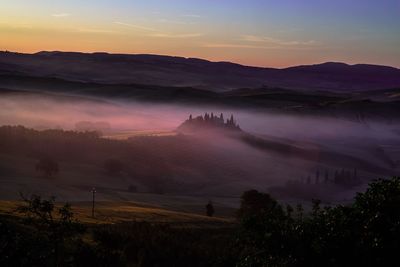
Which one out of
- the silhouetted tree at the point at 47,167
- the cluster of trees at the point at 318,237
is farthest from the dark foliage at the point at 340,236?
the silhouetted tree at the point at 47,167

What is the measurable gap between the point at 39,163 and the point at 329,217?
154896mm

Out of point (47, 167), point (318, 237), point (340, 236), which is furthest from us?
point (47, 167)

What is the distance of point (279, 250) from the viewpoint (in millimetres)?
33938

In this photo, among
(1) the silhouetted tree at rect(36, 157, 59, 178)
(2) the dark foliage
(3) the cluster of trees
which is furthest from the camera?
(1) the silhouetted tree at rect(36, 157, 59, 178)

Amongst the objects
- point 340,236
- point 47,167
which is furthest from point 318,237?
point 47,167

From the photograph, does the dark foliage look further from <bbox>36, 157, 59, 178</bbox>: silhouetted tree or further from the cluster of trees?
<bbox>36, 157, 59, 178</bbox>: silhouetted tree

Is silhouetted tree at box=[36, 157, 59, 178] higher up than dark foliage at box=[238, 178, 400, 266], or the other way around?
dark foliage at box=[238, 178, 400, 266]

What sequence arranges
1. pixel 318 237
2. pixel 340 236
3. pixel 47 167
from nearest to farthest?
pixel 340 236
pixel 318 237
pixel 47 167

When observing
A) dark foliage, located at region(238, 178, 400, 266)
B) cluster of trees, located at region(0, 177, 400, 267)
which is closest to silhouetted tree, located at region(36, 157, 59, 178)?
cluster of trees, located at region(0, 177, 400, 267)

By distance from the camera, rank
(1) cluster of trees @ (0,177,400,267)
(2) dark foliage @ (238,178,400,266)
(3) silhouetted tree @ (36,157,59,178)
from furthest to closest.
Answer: (3) silhouetted tree @ (36,157,59,178)
(1) cluster of trees @ (0,177,400,267)
(2) dark foliage @ (238,178,400,266)

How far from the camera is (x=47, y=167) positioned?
6821 inches

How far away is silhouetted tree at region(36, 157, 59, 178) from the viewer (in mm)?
173325

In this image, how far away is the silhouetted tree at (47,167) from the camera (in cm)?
17332

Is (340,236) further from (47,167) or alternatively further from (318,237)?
(47,167)
